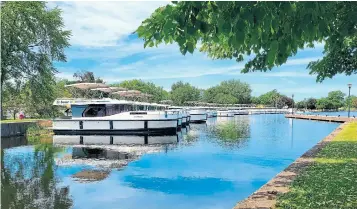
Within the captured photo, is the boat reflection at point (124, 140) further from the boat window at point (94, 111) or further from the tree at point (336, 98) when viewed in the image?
the tree at point (336, 98)

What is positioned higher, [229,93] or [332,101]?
[229,93]

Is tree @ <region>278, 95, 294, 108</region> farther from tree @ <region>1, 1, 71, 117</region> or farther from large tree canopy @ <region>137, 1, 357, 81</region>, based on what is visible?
large tree canopy @ <region>137, 1, 357, 81</region>

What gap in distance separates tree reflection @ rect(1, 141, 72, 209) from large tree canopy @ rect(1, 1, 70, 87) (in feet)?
49.6

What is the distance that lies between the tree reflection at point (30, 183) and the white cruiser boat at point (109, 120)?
42.4 feet

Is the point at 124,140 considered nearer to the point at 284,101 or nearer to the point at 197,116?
the point at 197,116

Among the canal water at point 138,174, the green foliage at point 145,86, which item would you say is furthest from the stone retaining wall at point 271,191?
the green foliage at point 145,86

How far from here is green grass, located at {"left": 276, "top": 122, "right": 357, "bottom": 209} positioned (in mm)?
7223

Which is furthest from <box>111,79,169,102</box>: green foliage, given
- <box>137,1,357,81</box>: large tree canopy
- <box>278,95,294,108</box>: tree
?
<box>137,1,357,81</box>: large tree canopy

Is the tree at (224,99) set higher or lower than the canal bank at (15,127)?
higher

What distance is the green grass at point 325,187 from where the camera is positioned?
722 centimetres

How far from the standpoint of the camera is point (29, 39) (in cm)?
3478

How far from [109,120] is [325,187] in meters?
28.2

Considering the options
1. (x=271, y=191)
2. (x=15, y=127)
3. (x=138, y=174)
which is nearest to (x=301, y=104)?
(x=15, y=127)

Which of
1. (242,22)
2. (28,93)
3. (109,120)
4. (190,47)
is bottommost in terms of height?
(109,120)
